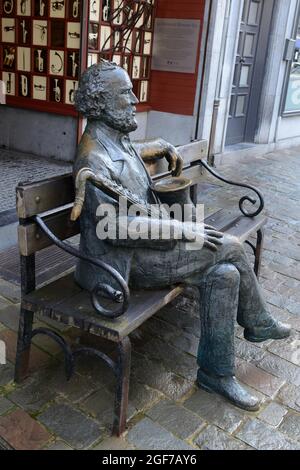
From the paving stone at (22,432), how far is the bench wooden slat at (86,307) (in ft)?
1.60

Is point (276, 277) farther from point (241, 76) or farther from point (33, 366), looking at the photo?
point (241, 76)

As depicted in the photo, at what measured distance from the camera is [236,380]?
2.76 m

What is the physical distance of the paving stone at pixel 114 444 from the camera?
91.6 inches

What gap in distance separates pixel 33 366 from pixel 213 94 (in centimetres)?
546

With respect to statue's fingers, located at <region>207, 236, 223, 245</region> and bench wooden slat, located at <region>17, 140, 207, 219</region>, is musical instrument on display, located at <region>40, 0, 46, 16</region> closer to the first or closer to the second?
bench wooden slat, located at <region>17, 140, 207, 219</region>

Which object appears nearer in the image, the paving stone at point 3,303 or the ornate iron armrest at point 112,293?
the ornate iron armrest at point 112,293

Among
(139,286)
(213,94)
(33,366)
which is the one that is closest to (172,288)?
(139,286)

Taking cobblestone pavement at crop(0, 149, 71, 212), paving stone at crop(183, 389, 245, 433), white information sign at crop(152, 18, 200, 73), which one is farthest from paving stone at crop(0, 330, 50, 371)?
white information sign at crop(152, 18, 200, 73)

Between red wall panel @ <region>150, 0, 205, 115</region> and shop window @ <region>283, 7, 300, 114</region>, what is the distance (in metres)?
3.05

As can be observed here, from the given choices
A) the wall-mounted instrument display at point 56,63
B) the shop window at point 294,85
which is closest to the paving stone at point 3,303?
the wall-mounted instrument display at point 56,63

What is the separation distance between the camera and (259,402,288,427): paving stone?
257 centimetres

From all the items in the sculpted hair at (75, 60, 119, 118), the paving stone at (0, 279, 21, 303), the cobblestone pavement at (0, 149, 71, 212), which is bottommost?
the paving stone at (0, 279, 21, 303)

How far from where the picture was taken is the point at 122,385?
237 cm

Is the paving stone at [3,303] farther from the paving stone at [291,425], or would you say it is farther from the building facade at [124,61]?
the building facade at [124,61]
